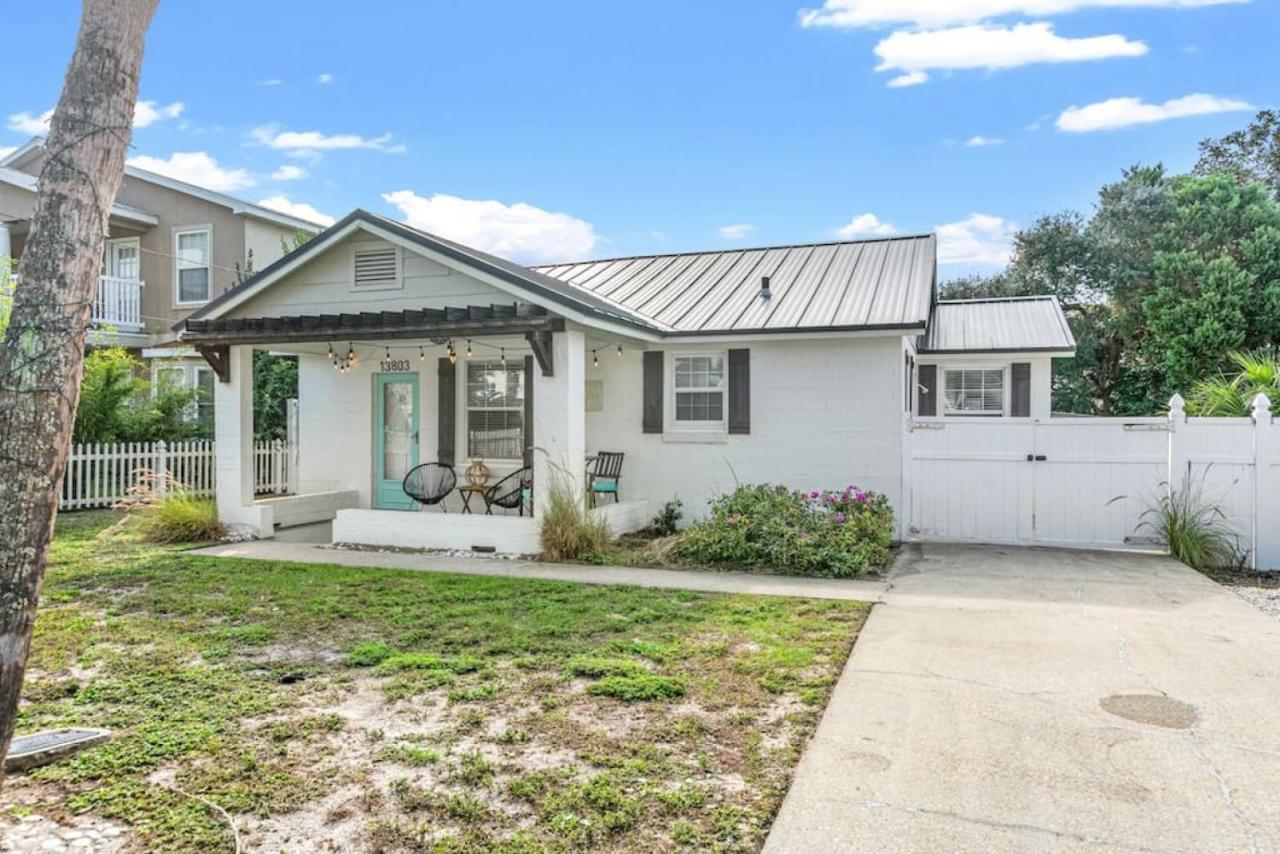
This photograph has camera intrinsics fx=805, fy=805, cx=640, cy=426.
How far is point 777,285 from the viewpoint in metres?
12.6

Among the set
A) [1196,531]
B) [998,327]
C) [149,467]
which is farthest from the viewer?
[998,327]

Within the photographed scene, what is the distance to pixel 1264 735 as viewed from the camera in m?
4.07

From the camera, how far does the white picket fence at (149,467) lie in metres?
13.1

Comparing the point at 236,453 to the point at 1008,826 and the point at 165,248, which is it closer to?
the point at 1008,826

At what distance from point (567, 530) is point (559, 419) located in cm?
131

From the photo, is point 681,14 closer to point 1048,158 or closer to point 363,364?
point 363,364

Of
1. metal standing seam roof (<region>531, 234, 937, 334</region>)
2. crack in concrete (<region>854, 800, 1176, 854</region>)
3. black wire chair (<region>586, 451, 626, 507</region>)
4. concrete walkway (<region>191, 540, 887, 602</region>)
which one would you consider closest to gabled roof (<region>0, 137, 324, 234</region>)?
metal standing seam roof (<region>531, 234, 937, 334</region>)

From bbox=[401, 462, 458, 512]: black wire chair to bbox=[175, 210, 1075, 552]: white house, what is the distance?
415mm

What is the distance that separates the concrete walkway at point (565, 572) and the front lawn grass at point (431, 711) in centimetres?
48

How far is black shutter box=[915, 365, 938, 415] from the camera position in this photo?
14.7 meters

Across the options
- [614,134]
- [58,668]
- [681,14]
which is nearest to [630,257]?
[614,134]

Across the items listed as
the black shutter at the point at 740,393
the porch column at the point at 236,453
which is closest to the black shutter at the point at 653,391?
the black shutter at the point at 740,393

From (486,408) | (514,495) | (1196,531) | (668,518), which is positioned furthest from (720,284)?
(1196,531)

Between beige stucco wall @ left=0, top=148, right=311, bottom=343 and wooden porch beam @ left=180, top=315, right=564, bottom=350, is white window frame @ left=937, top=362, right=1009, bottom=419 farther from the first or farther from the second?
beige stucco wall @ left=0, top=148, right=311, bottom=343
